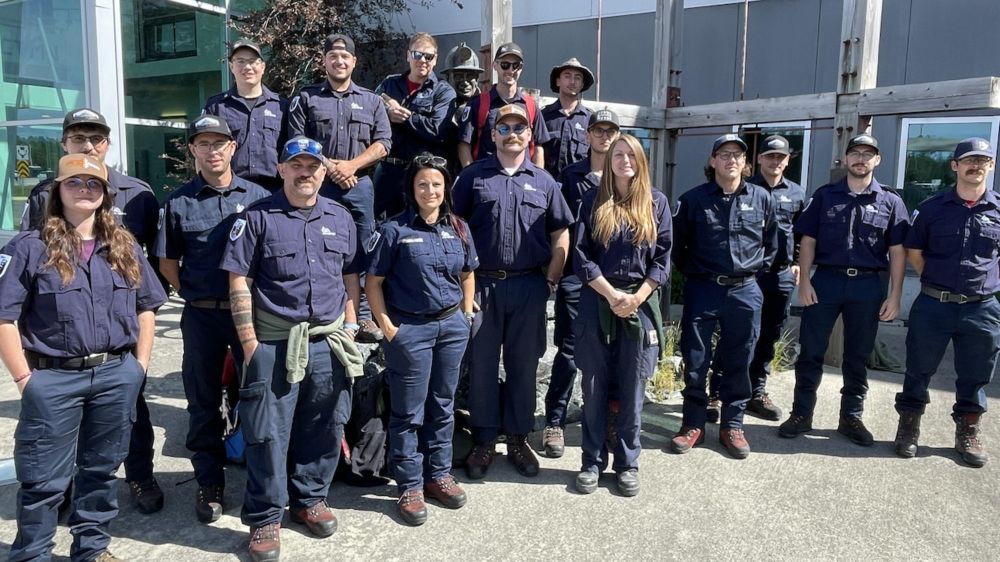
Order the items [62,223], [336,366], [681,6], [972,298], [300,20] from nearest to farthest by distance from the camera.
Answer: [62,223]
[336,366]
[972,298]
[681,6]
[300,20]

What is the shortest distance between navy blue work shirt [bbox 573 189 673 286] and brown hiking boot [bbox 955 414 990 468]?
7.49 ft

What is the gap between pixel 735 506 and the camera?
3.94 meters

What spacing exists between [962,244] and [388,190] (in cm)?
377

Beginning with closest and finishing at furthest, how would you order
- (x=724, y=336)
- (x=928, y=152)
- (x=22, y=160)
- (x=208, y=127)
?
(x=208, y=127), (x=724, y=336), (x=928, y=152), (x=22, y=160)

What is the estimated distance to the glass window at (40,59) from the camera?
962 cm

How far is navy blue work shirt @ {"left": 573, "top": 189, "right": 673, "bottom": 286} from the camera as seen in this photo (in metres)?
4.03

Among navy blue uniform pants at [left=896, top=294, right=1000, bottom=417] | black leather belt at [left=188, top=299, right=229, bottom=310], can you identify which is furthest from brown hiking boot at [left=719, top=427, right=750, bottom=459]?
black leather belt at [left=188, top=299, right=229, bottom=310]

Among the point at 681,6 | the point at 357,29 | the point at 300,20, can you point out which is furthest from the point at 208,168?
the point at 357,29

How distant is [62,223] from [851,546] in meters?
3.87

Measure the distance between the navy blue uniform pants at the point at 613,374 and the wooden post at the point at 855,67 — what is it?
9.76 ft

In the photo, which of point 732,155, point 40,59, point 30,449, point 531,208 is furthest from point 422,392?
point 40,59

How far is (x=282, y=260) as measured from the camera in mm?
3330

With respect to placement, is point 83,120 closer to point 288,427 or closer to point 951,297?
point 288,427

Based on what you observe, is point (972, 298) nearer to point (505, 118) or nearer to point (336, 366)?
point (505, 118)
